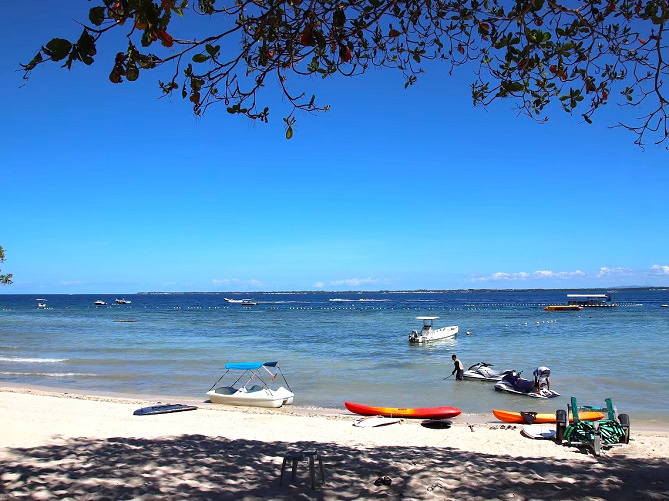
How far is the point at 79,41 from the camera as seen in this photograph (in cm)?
322

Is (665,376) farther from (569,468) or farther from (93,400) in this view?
(93,400)

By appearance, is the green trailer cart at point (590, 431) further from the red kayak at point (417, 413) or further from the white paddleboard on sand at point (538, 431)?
the red kayak at point (417, 413)

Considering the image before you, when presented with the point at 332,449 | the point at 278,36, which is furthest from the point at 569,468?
the point at 278,36

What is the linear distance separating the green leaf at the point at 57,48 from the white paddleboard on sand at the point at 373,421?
10724mm

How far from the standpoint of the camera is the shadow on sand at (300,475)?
6.13 metres

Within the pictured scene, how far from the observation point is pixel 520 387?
16859 mm

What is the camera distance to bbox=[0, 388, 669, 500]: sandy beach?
20.4 feet

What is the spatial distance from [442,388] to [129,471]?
12961 millimetres

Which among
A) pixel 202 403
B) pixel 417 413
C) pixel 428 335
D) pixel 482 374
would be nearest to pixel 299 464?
pixel 417 413

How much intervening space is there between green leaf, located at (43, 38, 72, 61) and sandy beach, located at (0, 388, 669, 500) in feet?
15.8

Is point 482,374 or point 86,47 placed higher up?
point 86,47

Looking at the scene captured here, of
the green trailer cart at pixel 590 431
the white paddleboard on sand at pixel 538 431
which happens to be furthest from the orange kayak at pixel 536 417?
the green trailer cart at pixel 590 431

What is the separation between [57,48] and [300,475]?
575cm

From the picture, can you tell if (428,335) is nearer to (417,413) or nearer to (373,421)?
(417,413)
